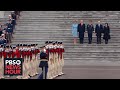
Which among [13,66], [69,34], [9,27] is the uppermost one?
[9,27]

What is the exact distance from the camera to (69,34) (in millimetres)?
35750

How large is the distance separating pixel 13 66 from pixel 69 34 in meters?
12.5

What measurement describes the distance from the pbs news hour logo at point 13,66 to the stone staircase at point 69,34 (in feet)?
29.2

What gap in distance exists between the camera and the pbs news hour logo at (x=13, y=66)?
933 inches

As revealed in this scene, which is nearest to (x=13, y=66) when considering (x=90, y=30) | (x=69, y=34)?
(x=90, y=30)

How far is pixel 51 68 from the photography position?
994 inches

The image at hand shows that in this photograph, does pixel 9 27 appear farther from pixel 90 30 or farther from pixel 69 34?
pixel 90 30

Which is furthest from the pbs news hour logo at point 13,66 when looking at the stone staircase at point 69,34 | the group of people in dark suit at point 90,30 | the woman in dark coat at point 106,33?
the woman in dark coat at point 106,33

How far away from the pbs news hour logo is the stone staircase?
8903mm
